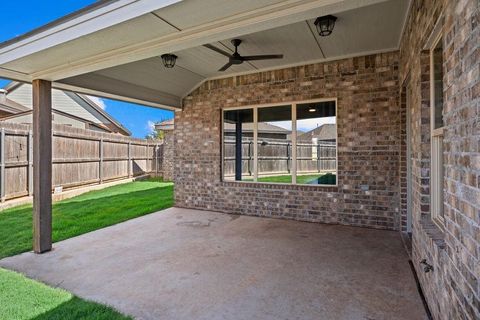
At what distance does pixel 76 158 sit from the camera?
371 inches

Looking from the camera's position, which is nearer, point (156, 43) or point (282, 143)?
point (156, 43)

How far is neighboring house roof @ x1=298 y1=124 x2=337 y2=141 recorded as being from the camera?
551 centimetres

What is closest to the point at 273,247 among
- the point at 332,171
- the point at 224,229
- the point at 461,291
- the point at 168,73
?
the point at 224,229

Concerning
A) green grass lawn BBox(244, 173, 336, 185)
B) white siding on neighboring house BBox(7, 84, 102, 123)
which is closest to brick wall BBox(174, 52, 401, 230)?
green grass lawn BBox(244, 173, 336, 185)

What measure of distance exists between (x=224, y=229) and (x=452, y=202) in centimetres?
387

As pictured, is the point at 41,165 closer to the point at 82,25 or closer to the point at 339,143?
the point at 82,25

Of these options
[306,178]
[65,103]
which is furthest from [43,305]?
[65,103]

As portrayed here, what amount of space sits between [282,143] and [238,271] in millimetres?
3425

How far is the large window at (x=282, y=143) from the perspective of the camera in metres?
5.63

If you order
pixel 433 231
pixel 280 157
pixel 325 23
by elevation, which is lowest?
pixel 433 231

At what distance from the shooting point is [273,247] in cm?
418

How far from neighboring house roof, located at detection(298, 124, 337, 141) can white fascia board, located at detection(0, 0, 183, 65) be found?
4.06m

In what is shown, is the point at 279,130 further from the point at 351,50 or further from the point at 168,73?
the point at 168,73

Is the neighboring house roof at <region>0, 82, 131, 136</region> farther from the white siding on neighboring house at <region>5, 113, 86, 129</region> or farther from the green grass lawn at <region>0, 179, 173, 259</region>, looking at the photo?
the green grass lawn at <region>0, 179, 173, 259</region>
